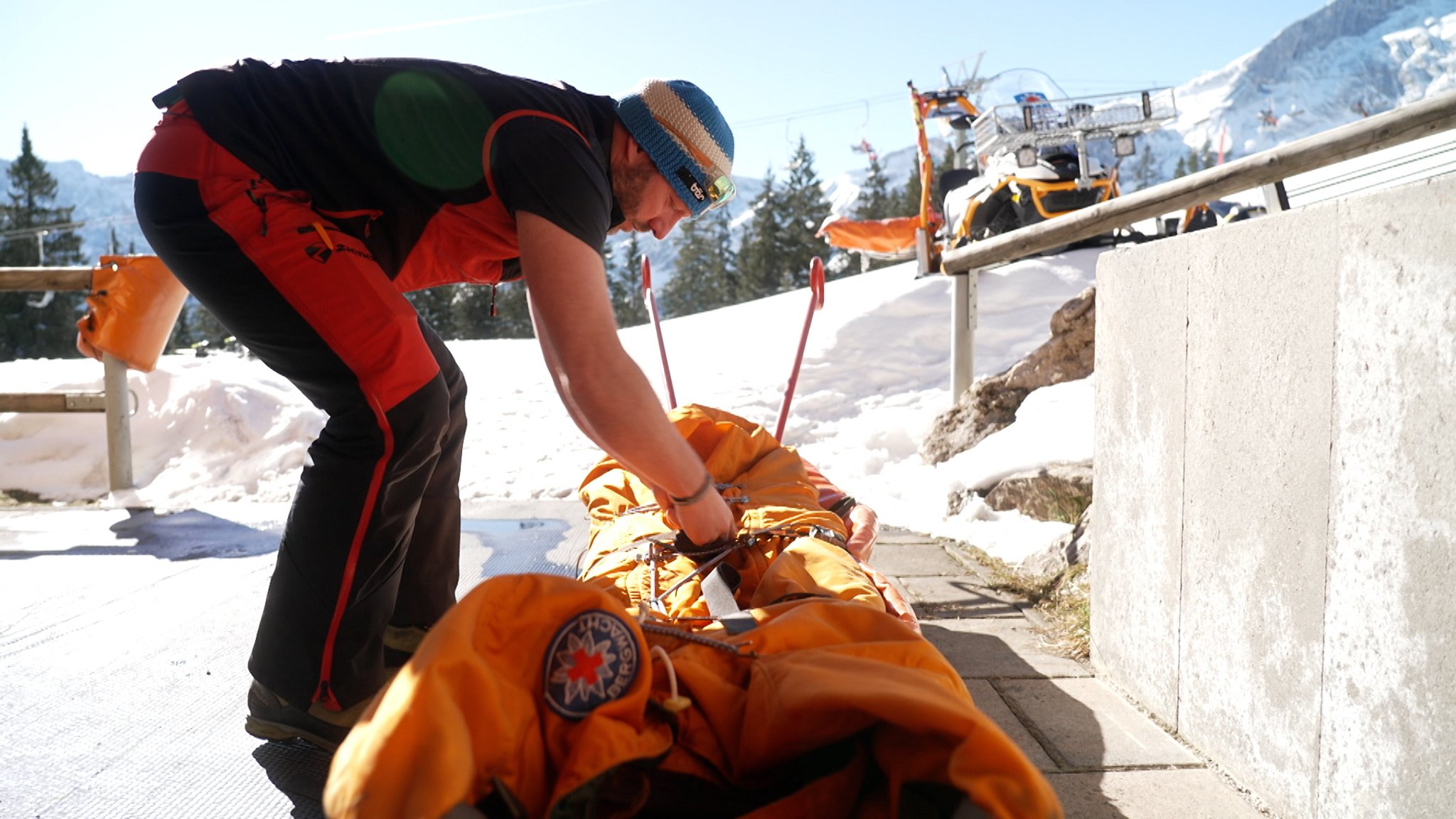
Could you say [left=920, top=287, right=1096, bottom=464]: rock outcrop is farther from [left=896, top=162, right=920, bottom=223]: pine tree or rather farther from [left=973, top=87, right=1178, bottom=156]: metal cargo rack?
→ [left=896, top=162, right=920, bottom=223]: pine tree

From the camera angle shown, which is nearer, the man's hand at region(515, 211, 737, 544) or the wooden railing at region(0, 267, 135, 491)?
the man's hand at region(515, 211, 737, 544)

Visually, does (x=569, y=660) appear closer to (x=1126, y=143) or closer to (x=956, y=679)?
(x=956, y=679)

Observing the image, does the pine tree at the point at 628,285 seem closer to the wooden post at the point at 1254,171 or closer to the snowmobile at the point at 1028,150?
the snowmobile at the point at 1028,150

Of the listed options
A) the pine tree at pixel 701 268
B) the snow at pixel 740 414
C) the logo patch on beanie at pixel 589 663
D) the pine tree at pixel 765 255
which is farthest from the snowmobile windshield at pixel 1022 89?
the pine tree at pixel 701 268

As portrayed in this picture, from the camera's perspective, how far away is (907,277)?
32.7 ft

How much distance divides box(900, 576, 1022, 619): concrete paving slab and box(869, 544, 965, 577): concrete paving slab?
0.19ft

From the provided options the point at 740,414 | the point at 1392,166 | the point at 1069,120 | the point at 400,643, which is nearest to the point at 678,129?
the point at 400,643

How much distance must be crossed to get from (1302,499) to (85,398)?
15.5 ft

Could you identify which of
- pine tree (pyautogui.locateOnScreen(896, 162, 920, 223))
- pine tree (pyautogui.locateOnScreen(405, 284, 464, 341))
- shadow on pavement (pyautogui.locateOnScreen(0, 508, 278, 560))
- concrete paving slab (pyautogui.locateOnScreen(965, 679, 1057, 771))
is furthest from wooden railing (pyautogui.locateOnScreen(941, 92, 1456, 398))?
pine tree (pyautogui.locateOnScreen(896, 162, 920, 223))

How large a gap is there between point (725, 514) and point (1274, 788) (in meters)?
1.01

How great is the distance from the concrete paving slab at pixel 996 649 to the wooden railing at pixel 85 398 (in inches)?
150

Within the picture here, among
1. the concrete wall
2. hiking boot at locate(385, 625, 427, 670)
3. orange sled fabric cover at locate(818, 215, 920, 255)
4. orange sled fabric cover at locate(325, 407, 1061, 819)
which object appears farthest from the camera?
orange sled fabric cover at locate(818, 215, 920, 255)

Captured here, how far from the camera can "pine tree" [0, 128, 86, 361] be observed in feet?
103

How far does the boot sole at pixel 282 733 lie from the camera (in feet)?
5.09
